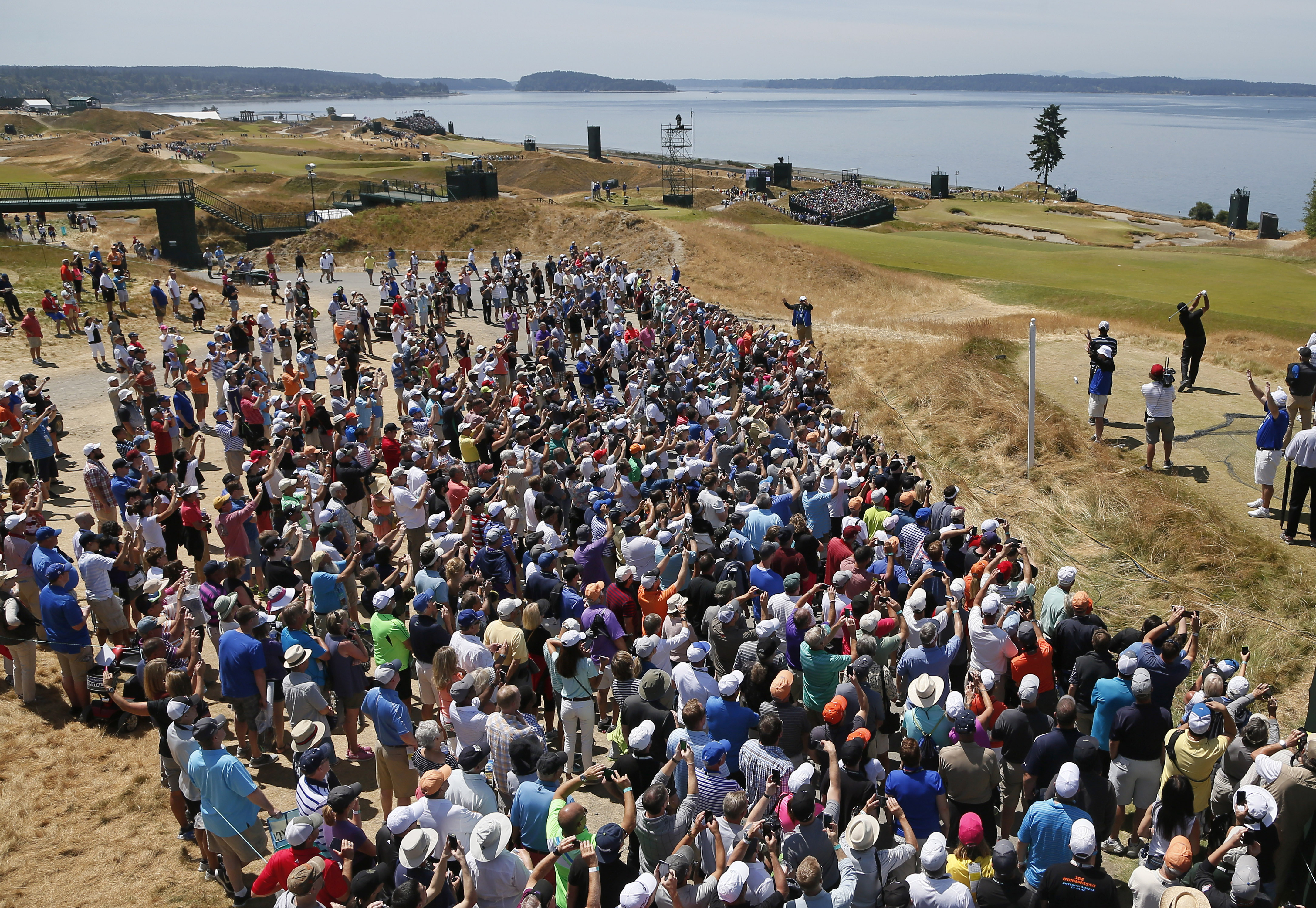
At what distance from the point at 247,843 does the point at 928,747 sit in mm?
4738

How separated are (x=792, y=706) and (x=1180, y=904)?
2.52m

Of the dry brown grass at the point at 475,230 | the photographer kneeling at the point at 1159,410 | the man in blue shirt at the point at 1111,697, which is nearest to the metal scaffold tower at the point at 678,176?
the dry brown grass at the point at 475,230

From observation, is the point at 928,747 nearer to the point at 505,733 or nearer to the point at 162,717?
the point at 505,733

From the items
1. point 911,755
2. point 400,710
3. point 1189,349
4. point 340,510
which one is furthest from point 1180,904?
point 1189,349

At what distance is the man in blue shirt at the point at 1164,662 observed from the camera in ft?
22.4

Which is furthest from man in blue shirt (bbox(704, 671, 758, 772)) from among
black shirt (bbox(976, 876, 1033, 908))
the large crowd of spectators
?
black shirt (bbox(976, 876, 1033, 908))

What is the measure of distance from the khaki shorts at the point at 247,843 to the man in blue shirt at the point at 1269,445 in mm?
11287

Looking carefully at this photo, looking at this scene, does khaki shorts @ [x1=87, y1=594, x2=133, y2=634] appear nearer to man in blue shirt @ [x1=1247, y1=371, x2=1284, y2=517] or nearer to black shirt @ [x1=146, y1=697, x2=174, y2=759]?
black shirt @ [x1=146, y1=697, x2=174, y2=759]

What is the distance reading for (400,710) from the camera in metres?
6.56

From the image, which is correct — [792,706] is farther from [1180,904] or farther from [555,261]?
[555,261]

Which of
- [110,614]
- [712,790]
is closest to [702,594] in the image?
[712,790]

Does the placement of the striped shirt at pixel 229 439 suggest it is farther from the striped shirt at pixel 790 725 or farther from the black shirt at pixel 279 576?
the striped shirt at pixel 790 725

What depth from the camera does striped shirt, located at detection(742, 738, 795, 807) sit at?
19.4 feet

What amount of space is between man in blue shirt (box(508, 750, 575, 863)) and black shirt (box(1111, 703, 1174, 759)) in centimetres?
400
